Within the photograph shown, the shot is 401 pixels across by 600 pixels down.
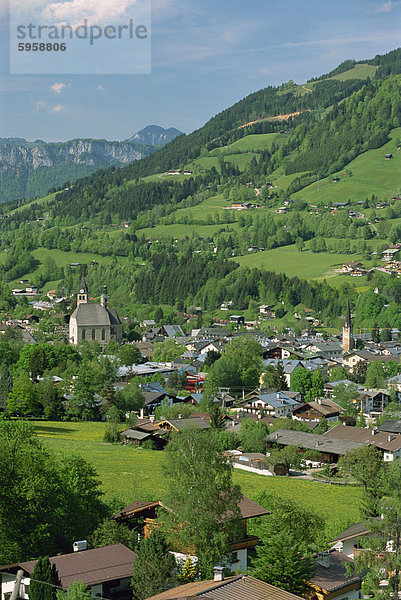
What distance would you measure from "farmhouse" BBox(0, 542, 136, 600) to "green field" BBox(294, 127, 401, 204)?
527ft

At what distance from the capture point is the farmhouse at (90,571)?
20.8 meters

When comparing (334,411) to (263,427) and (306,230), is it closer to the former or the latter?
(263,427)

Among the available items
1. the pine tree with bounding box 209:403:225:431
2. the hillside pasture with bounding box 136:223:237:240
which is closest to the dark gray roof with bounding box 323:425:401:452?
the pine tree with bounding box 209:403:225:431

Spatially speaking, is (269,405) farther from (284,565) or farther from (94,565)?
(94,565)

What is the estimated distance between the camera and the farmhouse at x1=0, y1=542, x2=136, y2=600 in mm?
20812

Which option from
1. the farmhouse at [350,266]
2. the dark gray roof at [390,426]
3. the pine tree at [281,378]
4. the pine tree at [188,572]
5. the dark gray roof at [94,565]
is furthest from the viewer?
the farmhouse at [350,266]

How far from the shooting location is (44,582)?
1916 cm

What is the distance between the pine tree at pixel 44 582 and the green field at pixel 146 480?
1054 centimetres

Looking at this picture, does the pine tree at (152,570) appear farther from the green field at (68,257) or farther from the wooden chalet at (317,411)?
the green field at (68,257)

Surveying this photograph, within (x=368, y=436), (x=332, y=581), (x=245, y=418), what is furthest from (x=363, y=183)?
(x=332, y=581)

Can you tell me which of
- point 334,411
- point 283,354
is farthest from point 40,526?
point 283,354

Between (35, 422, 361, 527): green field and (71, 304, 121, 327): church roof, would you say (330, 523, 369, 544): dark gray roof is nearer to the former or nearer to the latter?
(35, 422, 361, 527): green field

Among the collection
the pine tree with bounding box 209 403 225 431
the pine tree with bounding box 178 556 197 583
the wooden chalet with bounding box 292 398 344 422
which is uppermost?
the pine tree with bounding box 178 556 197 583

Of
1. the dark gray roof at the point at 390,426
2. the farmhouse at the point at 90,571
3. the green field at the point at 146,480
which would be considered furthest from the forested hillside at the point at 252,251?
the farmhouse at the point at 90,571
